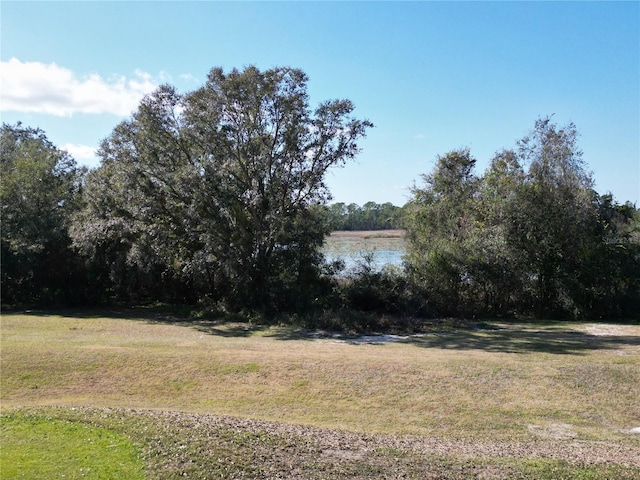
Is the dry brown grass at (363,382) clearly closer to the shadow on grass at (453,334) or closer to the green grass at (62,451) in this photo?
the shadow on grass at (453,334)

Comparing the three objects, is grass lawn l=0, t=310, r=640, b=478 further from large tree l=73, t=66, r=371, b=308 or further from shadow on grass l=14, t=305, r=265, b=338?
large tree l=73, t=66, r=371, b=308

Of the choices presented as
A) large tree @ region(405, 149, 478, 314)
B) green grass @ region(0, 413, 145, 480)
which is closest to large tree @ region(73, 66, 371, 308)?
large tree @ region(405, 149, 478, 314)

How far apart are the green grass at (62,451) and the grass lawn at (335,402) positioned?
55 mm

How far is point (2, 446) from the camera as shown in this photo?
7.17m

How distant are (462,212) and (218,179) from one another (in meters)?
12.9

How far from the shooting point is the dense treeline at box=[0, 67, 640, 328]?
21500 millimetres

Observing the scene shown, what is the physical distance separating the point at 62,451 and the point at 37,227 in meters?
19.4


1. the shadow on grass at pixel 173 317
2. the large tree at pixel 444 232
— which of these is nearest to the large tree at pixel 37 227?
the shadow on grass at pixel 173 317

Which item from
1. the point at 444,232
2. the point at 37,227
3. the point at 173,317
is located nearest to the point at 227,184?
the point at 173,317

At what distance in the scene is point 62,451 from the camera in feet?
22.7

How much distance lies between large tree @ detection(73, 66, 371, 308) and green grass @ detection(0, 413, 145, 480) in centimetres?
1329

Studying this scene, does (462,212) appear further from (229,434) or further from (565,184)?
(229,434)

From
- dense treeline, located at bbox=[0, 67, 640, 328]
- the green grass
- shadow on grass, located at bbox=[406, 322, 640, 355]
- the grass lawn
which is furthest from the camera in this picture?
dense treeline, located at bbox=[0, 67, 640, 328]

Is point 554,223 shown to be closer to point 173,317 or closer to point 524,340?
point 524,340
